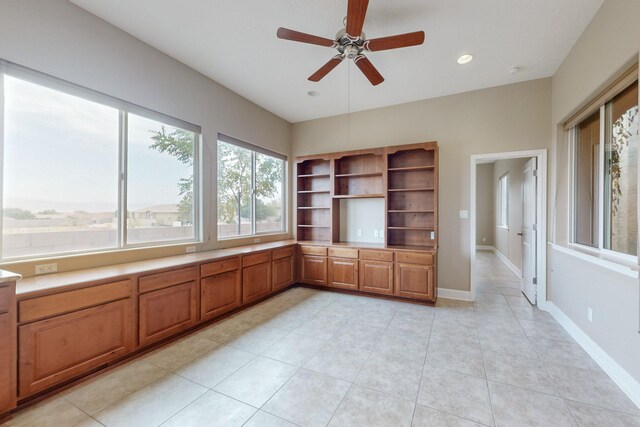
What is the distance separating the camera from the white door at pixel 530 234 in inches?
150

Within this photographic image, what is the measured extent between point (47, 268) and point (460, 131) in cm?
516

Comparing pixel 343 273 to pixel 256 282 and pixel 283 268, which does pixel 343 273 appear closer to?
pixel 283 268

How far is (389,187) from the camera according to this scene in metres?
4.38

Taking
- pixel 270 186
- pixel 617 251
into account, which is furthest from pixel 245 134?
pixel 617 251

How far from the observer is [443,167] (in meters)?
4.16

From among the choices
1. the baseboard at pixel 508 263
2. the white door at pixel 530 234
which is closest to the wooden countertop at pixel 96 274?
the white door at pixel 530 234

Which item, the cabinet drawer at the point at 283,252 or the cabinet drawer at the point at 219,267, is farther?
the cabinet drawer at the point at 283,252

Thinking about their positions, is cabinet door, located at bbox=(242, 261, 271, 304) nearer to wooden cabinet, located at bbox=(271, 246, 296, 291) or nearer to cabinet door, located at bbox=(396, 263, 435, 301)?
wooden cabinet, located at bbox=(271, 246, 296, 291)

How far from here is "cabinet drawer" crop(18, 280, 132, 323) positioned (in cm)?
179

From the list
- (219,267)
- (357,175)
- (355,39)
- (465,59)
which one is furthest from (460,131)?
(219,267)

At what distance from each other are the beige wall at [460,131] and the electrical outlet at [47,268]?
4.35m

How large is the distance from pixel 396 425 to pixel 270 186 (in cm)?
411

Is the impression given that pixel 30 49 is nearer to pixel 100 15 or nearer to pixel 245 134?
pixel 100 15

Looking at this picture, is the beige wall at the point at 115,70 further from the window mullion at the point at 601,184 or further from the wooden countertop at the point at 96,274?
the window mullion at the point at 601,184
